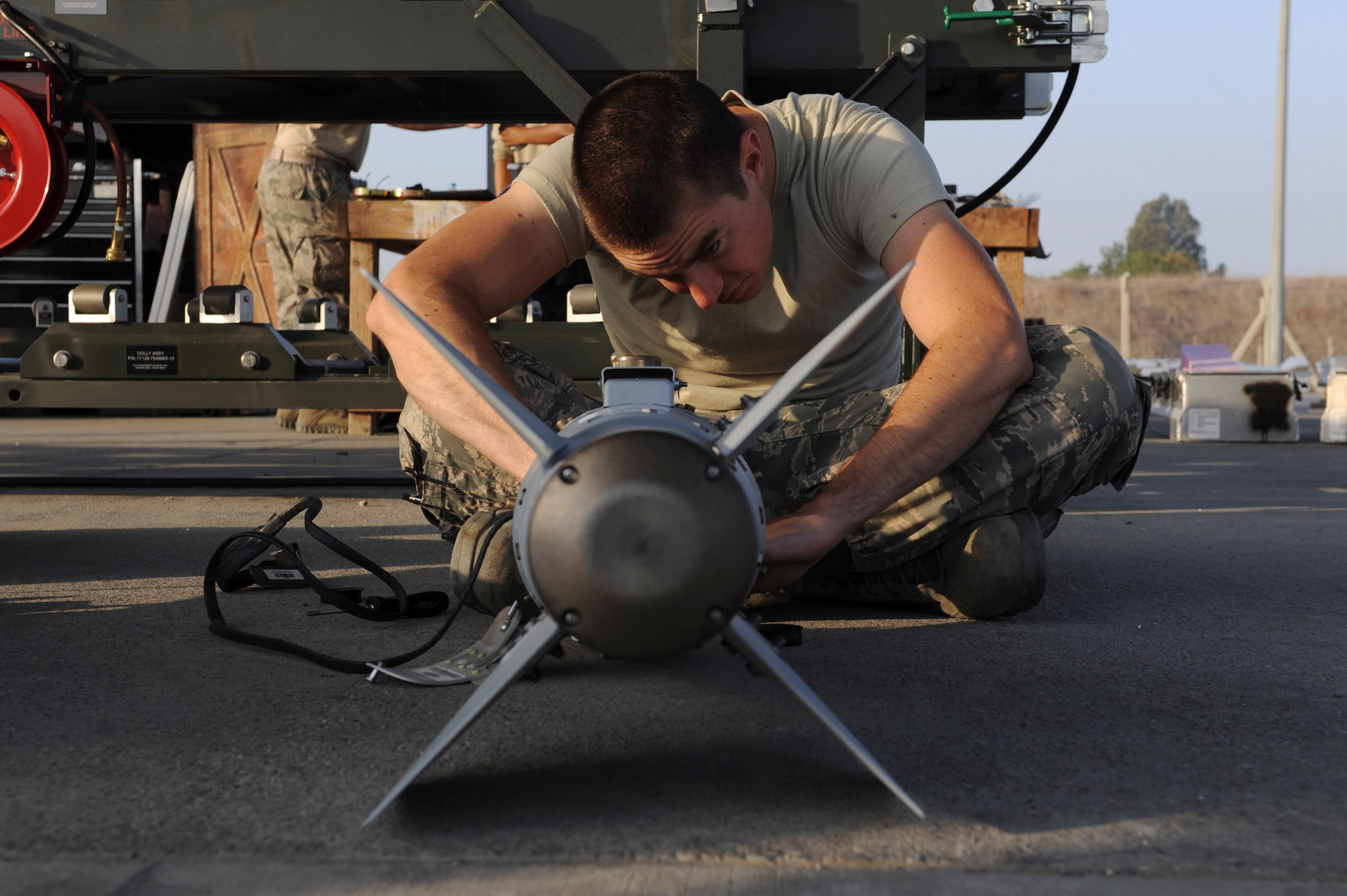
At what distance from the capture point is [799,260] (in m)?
1.69

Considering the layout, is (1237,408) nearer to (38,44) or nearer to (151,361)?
(151,361)

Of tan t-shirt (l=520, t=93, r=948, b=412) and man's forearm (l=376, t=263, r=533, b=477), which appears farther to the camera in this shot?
tan t-shirt (l=520, t=93, r=948, b=412)

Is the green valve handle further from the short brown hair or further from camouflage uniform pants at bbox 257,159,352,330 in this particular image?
camouflage uniform pants at bbox 257,159,352,330

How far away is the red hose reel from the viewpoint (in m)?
2.37

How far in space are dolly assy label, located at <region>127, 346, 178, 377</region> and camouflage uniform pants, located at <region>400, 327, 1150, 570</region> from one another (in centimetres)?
127

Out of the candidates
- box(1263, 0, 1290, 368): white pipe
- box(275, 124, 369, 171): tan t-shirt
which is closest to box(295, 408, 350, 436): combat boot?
box(275, 124, 369, 171): tan t-shirt

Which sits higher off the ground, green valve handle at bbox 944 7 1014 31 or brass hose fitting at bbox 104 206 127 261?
green valve handle at bbox 944 7 1014 31

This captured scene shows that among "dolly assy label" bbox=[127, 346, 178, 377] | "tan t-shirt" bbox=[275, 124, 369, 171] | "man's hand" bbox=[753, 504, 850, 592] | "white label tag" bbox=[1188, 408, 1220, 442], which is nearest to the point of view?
"man's hand" bbox=[753, 504, 850, 592]

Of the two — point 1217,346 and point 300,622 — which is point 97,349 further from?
point 1217,346

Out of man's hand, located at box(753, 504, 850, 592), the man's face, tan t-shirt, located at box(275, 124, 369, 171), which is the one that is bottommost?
man's hand, located at box(753, 504, 850, 592)

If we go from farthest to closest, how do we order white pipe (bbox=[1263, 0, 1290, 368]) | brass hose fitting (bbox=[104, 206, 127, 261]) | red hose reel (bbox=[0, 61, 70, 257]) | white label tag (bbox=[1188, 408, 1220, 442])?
white pipe (bbox=[1263, 0, 1290, 368]), white label tag (bbox=[1188, 408, 1220, 442]), brass hose fitting (bbox=[104, 206, 127, 261]), red hose reel (bbox=[0, 61, 70, 257])

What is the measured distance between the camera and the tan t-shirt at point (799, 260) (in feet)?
5.16

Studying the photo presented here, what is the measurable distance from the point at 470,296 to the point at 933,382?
2.01 ft

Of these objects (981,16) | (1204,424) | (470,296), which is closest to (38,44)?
(470,296)
